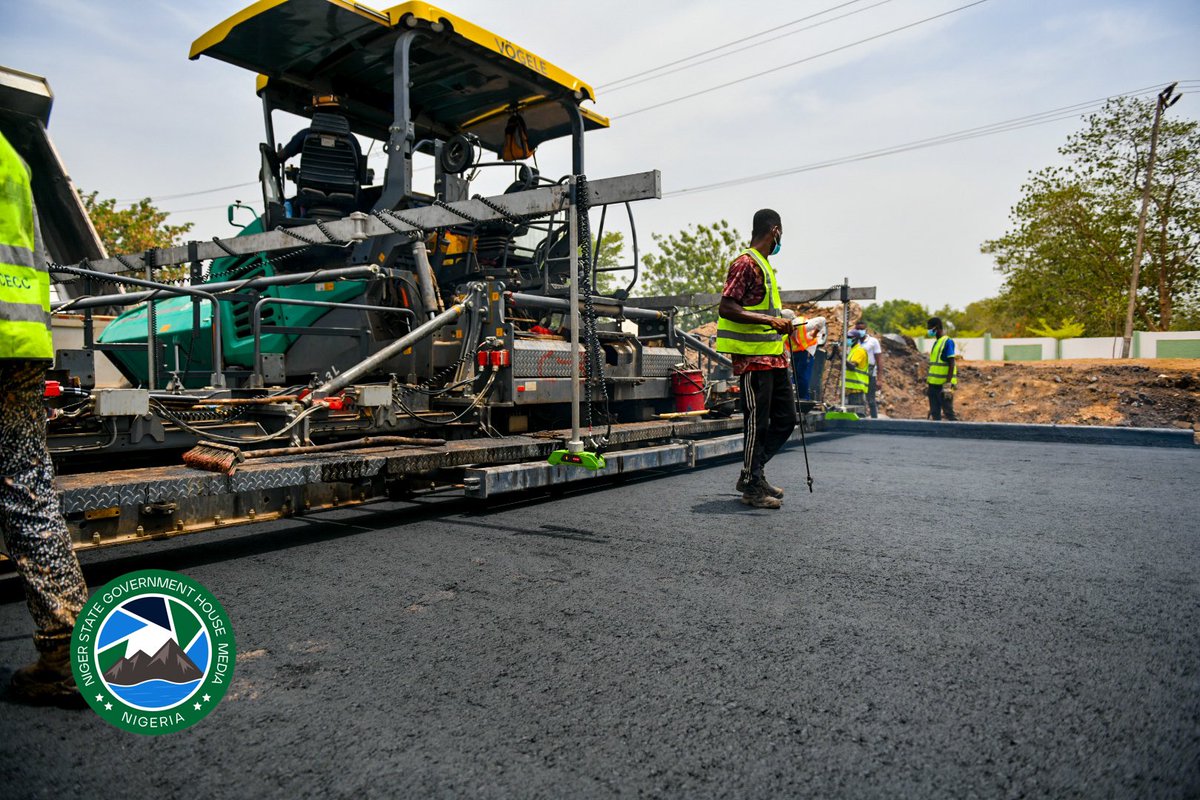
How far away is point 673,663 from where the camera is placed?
96.2 inches

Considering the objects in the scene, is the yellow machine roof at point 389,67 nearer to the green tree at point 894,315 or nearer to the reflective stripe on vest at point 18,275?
the reflective stripe on vest at point 18,275

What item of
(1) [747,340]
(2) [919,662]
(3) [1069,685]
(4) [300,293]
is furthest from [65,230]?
(3) [1069,685]

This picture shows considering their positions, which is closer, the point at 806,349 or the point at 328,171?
the point at 328,171

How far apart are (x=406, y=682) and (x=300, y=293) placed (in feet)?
15.5

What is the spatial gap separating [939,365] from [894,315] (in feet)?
223

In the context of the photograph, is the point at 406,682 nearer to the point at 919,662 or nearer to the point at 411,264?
the point at 919,662

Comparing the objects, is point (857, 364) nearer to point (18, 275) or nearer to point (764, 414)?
point (764, 414)

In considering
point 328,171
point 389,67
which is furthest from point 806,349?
point 328,171

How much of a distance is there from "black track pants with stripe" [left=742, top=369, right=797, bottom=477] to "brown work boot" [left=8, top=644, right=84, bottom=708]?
386 centimetres

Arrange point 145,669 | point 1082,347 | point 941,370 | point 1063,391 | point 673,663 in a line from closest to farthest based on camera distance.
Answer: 1. point 145,669
2. point 673,663
3. point 941,370
4. point 1063,391
5. point 1082,347

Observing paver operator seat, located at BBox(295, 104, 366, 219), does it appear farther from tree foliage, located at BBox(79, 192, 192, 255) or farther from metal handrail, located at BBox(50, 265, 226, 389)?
tree foliage, located at BBox(79, 192, 192, 255)

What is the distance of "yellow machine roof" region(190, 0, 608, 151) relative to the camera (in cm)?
554

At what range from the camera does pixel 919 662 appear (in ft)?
8.00

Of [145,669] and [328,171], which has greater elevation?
[328,171]
